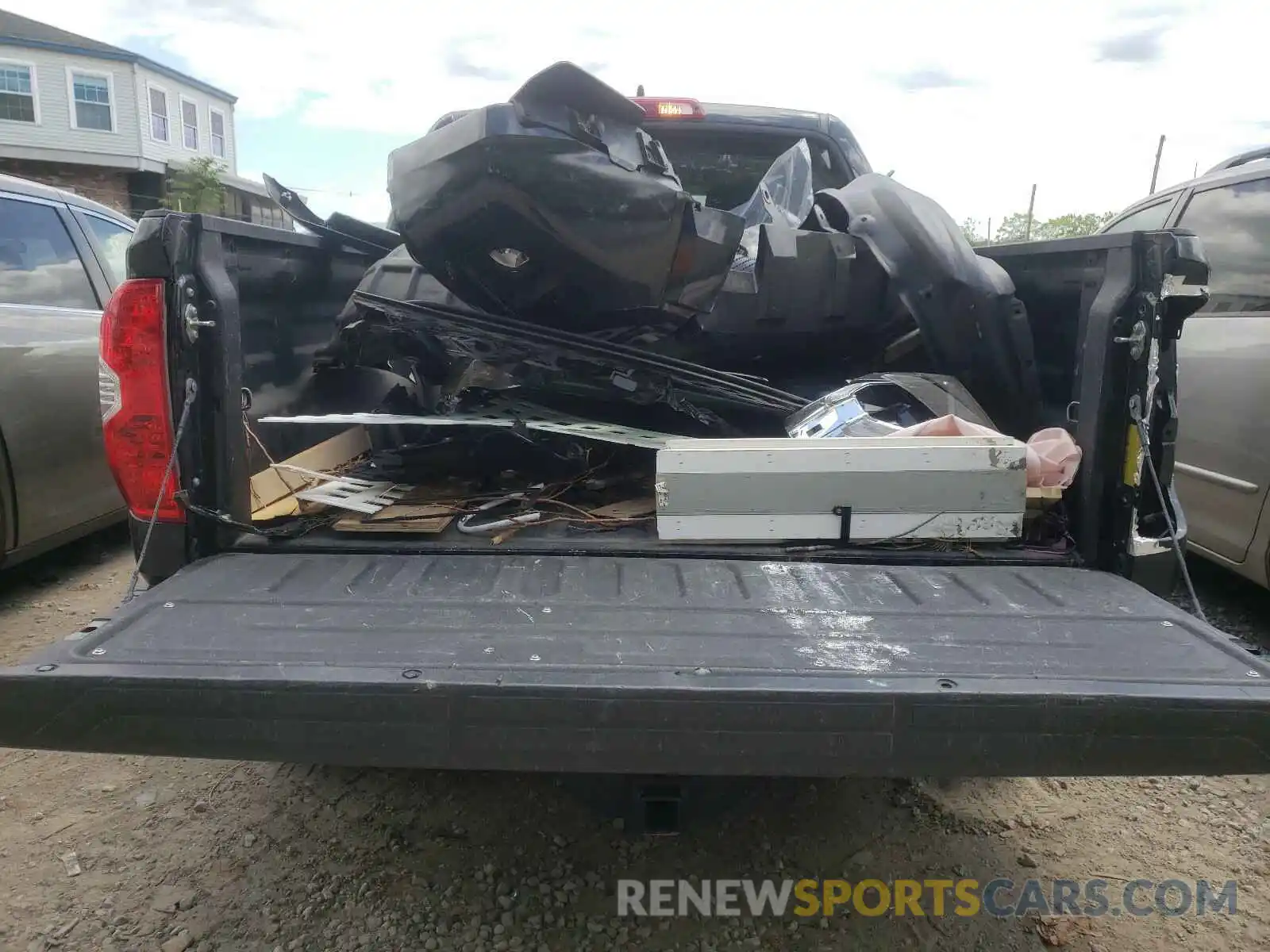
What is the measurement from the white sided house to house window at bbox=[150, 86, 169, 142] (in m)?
0.02

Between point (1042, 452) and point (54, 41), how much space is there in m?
31.0

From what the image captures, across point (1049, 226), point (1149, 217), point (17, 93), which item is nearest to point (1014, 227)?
point (1049, 226)

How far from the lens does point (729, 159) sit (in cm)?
439

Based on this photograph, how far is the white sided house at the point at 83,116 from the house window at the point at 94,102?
23mm

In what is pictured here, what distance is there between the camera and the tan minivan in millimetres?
3652

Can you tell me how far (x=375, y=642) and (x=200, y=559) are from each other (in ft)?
2.47

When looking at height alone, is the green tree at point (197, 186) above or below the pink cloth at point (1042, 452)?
above

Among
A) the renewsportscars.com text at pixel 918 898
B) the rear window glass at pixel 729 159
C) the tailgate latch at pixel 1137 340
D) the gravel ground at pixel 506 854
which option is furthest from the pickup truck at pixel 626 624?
the rear window glass at pixel 729 159

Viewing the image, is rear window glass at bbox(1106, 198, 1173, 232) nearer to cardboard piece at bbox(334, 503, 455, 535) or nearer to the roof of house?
cardboard piece at bbox(334, 503, 455, 535)

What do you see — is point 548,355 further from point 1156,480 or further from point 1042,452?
point 1156,480

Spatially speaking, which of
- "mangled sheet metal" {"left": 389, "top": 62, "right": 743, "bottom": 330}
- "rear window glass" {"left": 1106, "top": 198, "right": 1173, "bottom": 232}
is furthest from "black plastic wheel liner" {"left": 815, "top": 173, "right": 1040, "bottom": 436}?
"rear window glass" {"left": 1106, "top": 198, "right": 1173, "bottom": 232}

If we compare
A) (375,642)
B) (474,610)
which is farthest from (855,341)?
(375,642)

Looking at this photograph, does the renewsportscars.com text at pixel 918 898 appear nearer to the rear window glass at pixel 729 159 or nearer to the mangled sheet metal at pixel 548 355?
the mangled sheet metal at pixel 548 355

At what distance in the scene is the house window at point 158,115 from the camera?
2642 cm
